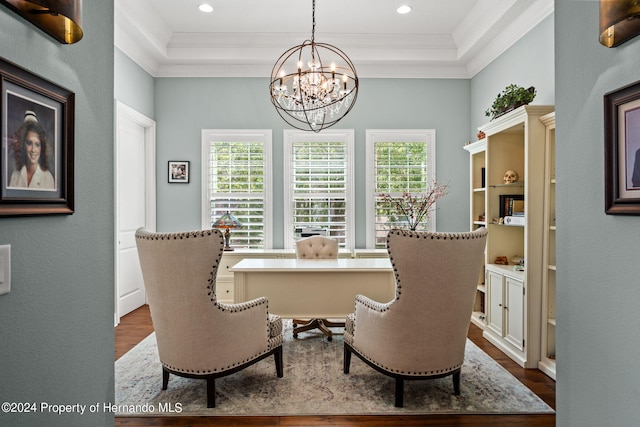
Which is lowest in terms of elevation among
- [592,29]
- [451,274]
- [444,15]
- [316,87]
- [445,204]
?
[451,274]

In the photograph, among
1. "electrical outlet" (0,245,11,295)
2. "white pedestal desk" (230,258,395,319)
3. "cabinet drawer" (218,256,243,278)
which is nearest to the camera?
"electrical outlet" (0,245,11,295)

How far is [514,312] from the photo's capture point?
10.6 feet

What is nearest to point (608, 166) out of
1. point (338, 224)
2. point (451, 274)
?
point (451, 274)

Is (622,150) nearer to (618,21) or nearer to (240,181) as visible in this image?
(618,21)

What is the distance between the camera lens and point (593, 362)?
4.37 feet

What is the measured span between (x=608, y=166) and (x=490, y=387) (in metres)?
1.97

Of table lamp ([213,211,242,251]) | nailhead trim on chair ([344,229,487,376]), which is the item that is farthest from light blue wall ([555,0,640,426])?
table lamp ([213,211,242,251])

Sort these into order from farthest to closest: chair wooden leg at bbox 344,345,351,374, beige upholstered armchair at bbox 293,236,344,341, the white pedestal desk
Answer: beige upholstered armchair at bbox 293,236,344,341
the white pedestal desk
chair wooden leg at bbox 344,345,351,374

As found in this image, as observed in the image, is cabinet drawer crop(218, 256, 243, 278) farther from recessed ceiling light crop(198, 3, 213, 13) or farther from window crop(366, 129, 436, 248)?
recessed ceiling light crop(198, 3, 213, 13)

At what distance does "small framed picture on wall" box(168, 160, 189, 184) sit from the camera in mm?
5125

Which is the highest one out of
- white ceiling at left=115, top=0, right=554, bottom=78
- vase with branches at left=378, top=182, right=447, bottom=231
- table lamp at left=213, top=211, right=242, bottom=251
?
white ceiling at left=115, top=0, right=554, bottom=78

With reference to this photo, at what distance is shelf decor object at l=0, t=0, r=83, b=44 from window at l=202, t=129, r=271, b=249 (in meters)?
4.03

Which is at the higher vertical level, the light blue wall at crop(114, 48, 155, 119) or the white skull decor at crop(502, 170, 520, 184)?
the light blue wall at crop(114, 48, 155, 119)

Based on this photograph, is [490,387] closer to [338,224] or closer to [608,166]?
[608,166]
